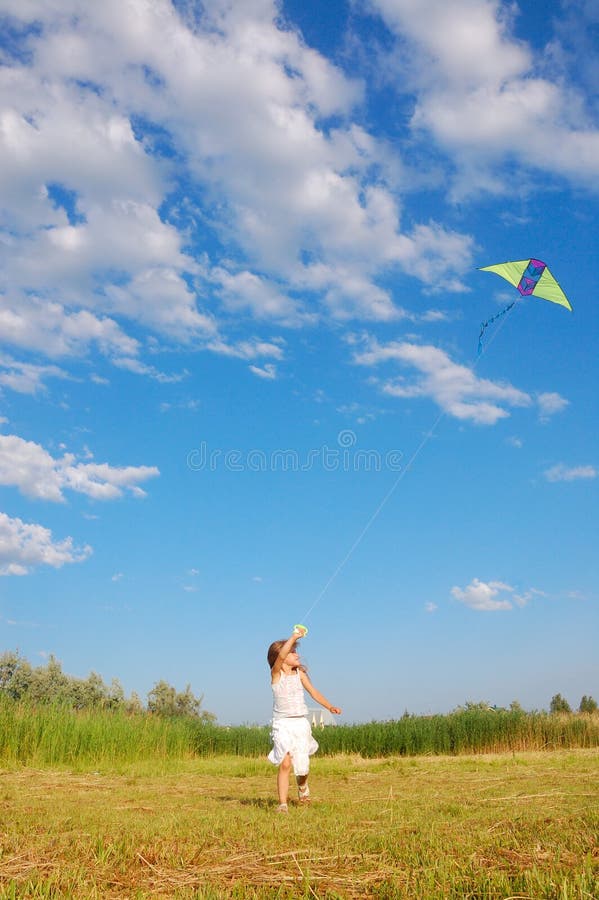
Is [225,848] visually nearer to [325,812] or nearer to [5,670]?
[325,812]

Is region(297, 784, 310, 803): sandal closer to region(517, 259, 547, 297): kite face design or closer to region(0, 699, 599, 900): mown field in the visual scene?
region(0, 699, 599, 900): mown field

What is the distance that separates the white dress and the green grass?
433 inches

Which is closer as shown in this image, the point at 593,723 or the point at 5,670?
the point at 593,723

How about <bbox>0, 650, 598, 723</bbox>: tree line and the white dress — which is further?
<bbox>0, 650, 598, 723</bbox>: tree line

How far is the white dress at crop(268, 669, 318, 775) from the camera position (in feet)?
27.5

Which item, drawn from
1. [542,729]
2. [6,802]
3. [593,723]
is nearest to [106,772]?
[6,802]

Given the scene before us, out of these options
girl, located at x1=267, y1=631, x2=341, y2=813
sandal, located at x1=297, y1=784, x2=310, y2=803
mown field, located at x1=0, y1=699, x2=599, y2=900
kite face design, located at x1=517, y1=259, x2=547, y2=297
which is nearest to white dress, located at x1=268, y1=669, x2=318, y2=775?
girl, located at x1=267, y1=631, x2=341, y2=813

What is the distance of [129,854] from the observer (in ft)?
15.6

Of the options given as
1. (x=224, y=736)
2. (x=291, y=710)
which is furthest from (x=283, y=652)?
(x=224, y=736)

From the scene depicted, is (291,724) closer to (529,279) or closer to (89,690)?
(529,279)

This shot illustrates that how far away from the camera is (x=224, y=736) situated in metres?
25.3

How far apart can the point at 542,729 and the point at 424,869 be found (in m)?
24.3

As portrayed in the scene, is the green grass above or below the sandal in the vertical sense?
below

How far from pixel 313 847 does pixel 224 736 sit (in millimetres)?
21738
